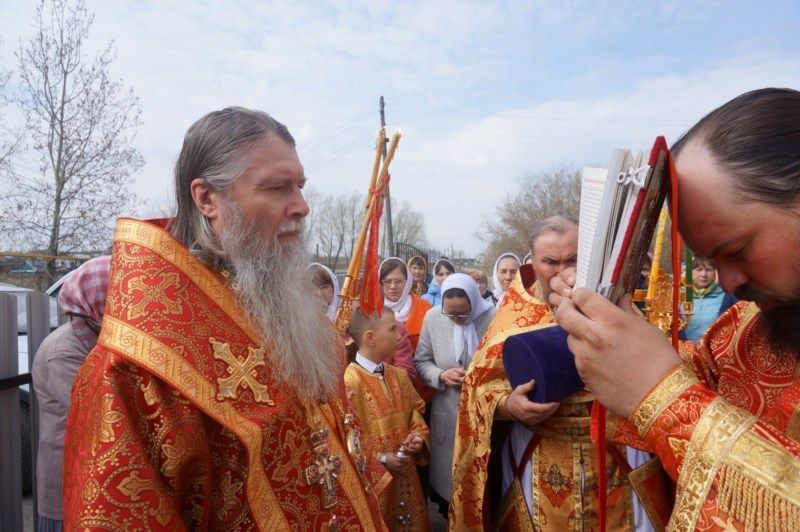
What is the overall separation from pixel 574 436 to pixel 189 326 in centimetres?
188

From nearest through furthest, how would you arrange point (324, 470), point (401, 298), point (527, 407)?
1. point (324, 470)
2. point (527, 407)
3. point (401, 298)

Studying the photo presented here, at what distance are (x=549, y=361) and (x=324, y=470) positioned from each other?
0.89 metres

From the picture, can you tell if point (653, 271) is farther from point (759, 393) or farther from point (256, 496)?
point (256, 496)

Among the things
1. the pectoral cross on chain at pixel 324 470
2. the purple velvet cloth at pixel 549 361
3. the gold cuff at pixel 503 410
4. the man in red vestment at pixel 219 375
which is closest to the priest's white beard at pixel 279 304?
the man in red vestment at pixel 219 375

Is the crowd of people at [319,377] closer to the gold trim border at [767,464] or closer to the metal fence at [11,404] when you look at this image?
the gold trim border at [767,464]

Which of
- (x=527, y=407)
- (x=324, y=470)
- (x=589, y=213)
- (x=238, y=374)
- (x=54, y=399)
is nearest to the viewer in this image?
(x=589, y=213)

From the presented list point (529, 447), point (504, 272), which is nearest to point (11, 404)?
point (529, 447)

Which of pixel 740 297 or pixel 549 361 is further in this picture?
pixel 549 361

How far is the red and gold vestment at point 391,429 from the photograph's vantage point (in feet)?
11.4

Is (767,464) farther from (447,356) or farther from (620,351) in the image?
(447,356)

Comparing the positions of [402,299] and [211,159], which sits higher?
[211,159]

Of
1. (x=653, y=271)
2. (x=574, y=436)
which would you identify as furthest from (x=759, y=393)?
(x=653, y=271)

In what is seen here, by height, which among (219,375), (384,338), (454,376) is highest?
(219,375)

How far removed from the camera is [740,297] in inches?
52.4
